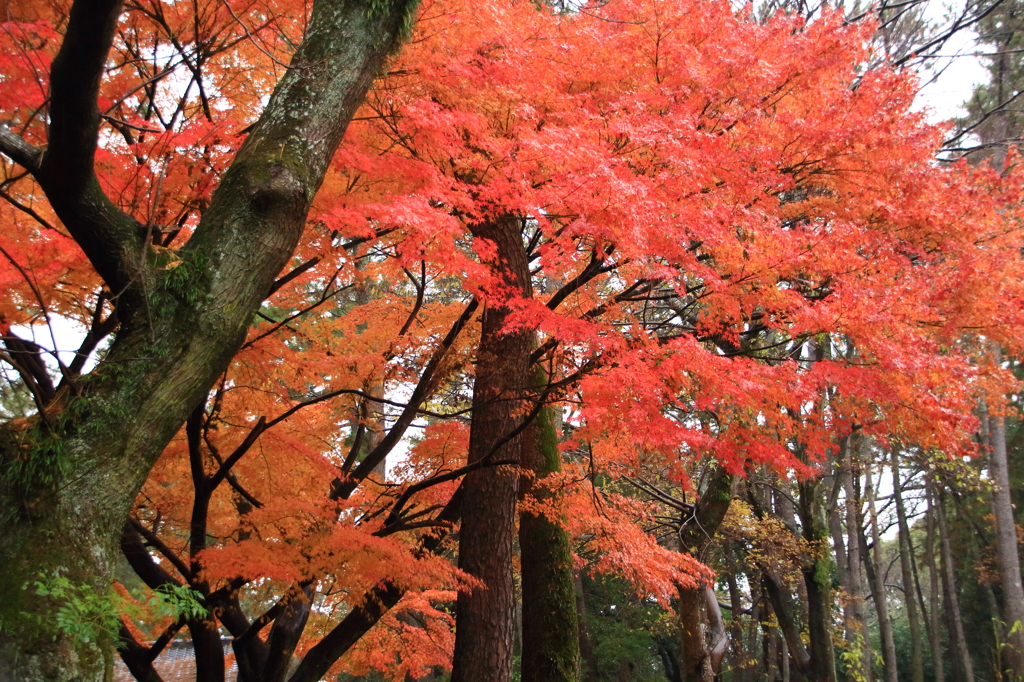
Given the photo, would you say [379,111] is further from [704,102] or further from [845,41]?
[845,41]

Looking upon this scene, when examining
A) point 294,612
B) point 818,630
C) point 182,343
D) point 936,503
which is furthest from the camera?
point 936,503

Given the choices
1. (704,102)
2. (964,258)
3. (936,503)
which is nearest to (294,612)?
(704,102)

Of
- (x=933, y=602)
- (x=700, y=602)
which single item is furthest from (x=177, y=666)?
(x=933, y=602)

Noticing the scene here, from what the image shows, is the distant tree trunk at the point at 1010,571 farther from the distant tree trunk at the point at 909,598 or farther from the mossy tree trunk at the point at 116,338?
the mossy tree trunk at the point at 116,338

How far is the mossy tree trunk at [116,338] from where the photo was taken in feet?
8.21

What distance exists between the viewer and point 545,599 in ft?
21.6

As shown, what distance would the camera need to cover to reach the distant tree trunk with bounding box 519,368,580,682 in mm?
6377

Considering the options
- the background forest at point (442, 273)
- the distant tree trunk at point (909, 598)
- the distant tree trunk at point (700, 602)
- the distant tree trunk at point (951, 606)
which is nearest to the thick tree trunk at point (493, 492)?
the background forest at point (442, 273)

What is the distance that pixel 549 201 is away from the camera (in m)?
5.10

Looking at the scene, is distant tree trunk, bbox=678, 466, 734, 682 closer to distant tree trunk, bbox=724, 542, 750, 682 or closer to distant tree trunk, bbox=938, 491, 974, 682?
distant tree trunk, bbox=724, 542, 750, 682

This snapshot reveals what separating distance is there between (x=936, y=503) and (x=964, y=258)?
2121cm

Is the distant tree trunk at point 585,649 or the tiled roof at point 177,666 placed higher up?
the distant tree trunk at point 585,649

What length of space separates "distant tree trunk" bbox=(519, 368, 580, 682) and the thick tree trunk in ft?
1.62

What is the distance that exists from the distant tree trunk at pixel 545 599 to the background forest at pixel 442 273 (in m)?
0.03
